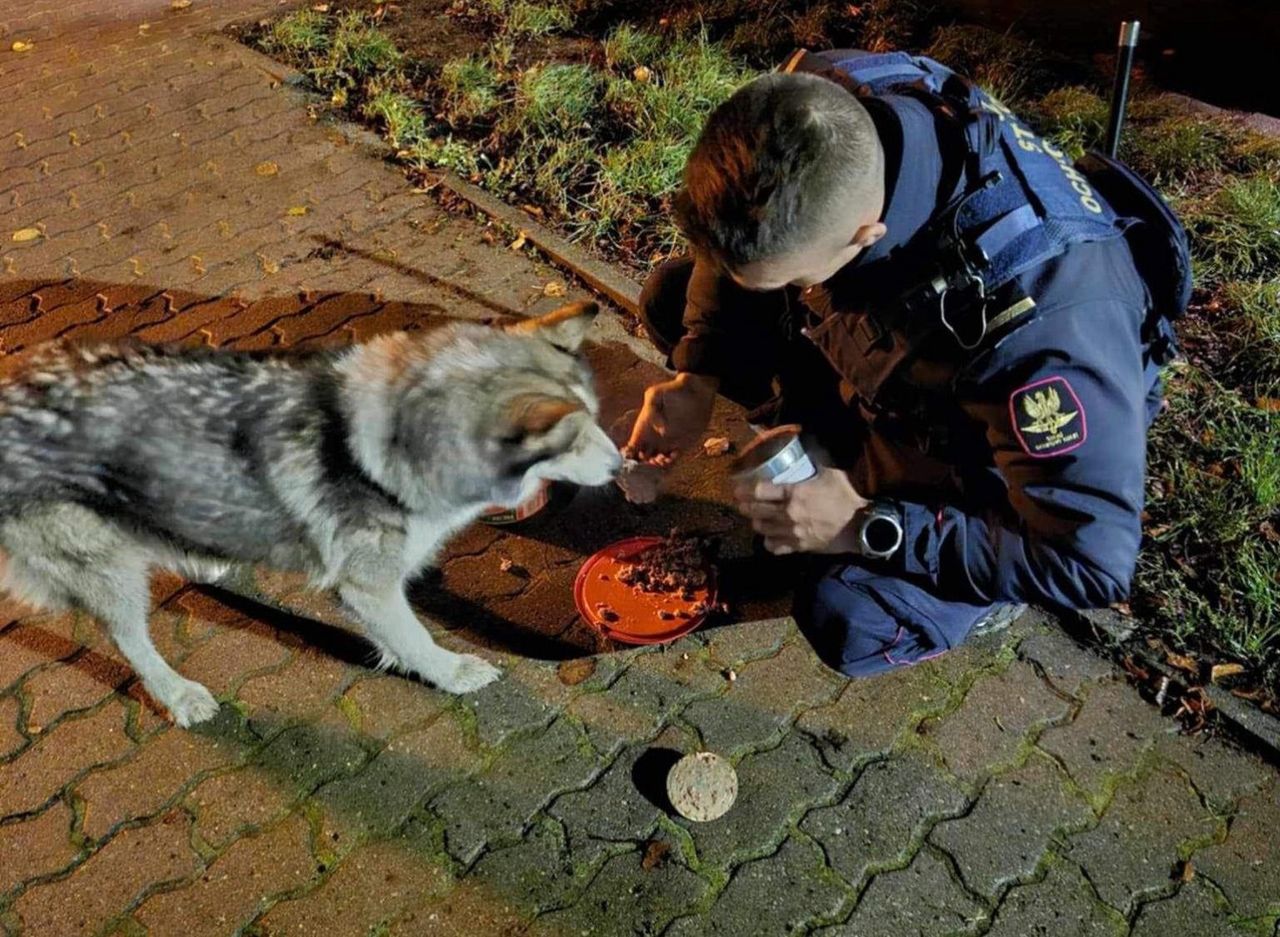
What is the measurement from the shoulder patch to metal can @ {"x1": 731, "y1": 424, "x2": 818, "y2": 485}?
71 cm

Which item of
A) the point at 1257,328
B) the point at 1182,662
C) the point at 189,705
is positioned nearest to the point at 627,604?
the point at 189,705

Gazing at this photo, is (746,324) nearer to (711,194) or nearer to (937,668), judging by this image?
(711,194)

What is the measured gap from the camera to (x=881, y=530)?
2.77m

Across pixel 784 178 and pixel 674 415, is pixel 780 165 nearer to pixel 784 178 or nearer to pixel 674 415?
pixel 784 178

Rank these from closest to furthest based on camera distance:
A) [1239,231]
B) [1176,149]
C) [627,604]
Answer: [627,604] → [1239,231] → [1176,149]

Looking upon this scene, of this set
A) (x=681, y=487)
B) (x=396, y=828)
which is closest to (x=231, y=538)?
(x=396, y=828)

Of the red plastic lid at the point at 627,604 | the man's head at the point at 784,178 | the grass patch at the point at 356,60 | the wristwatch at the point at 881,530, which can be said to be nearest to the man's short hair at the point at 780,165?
the man's head at the point at 784,178

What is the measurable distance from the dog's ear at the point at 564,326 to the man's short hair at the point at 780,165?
0.74 m

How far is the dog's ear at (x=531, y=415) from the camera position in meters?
2.56

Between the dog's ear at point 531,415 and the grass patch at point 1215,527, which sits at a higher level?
the dog's ear at point 531,415

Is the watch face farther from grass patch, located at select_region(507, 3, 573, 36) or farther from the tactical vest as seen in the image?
grass patch, located at select_region(507, 3, 573, 36)

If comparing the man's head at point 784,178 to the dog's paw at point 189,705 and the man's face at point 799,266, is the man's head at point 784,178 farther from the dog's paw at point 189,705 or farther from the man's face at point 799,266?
the dog's paw at point 189,705

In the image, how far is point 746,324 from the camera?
344cm

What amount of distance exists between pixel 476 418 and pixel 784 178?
1146 mm
